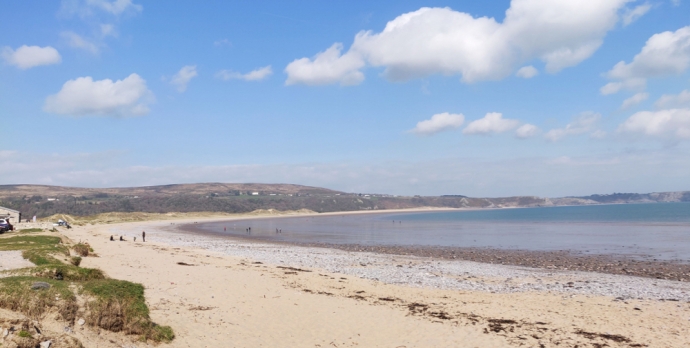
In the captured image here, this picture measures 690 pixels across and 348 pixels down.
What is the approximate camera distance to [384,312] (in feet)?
50.6

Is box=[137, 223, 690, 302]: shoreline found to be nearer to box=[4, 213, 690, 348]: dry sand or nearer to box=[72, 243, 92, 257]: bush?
box=[4, 213, 690, 348]: dry sand

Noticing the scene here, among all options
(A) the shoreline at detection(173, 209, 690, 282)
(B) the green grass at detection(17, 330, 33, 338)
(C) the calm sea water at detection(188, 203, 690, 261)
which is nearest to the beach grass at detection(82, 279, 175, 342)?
(B) the green grass at detection(17, 330, 33, 338)

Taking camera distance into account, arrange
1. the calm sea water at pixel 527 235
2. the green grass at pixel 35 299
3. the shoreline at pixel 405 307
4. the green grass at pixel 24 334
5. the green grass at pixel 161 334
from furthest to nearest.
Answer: the calm sea water at pixel 527 235, the shoreline at pixel 405 307, the green grass at pixel 161 334, the green grass at pixel 35 299, the green grass at pixel 24 334

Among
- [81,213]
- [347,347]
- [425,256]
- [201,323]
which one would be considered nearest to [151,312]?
[201,323]

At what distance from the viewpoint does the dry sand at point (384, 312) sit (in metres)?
12.3

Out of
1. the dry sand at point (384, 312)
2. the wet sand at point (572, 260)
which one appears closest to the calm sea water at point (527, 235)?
the wet sand at point (572, 260)

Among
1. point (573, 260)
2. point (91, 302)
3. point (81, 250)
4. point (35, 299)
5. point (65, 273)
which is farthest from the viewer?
point (573, 260)

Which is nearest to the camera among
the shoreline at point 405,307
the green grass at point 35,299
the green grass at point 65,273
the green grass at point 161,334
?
the green grass at point 35,299

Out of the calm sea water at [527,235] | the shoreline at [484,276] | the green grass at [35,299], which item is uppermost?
the green grass at [35,299]

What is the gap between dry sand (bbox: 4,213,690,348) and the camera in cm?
1231

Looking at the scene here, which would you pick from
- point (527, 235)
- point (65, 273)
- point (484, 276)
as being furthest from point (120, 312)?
point (527, 235)

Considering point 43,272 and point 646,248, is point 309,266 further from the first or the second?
point 646,248

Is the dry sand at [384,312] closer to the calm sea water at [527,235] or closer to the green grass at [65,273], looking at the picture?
the green grass at [65,273]

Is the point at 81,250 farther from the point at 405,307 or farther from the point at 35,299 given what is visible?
the point at 405,307
